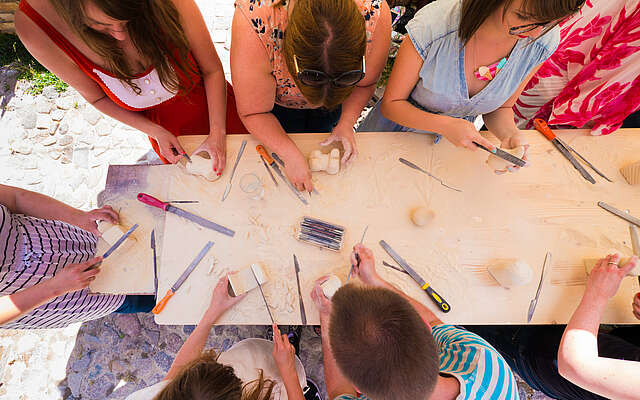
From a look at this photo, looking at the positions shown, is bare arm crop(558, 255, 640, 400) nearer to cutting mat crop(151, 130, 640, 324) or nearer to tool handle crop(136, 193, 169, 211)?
cutting mat crop(151, 130, 640, 324)

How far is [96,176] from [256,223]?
1.84 metres

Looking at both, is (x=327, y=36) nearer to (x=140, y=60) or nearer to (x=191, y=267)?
(x=140, y=60)

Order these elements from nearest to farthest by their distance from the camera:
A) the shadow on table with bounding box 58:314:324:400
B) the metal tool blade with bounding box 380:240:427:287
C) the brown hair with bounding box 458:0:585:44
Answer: the brown hair with bounding box 458:0:585:44
the metal tool blade with bounding box 380:240:427:287
the shadow on table with bounding box 58:314:324:400

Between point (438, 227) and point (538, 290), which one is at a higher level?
point (438, 227)

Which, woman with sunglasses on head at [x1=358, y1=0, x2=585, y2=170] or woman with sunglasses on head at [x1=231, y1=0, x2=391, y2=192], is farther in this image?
woman with sunglasses on head at [x1=358, y1=0, x2=585, y2=170]

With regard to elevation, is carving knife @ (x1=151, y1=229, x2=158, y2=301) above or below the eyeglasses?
below

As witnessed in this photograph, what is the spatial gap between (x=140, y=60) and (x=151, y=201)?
0.60 m

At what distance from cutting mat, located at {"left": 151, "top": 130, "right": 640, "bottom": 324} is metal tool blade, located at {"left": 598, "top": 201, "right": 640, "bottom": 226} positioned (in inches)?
0.9

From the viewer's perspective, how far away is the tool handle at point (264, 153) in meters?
1.40

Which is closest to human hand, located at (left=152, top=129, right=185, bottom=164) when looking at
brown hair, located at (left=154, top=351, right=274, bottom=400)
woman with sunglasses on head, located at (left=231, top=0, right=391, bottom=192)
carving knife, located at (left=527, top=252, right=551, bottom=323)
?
woman with sunglasses on head, located at (left=231, top=0, right=391, bottom=192)

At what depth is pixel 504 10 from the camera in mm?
1021

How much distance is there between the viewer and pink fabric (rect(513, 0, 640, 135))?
1225mm

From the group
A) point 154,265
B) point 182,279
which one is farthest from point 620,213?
point 154,265

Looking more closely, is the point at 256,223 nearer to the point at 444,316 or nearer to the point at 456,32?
the point at 444,316
